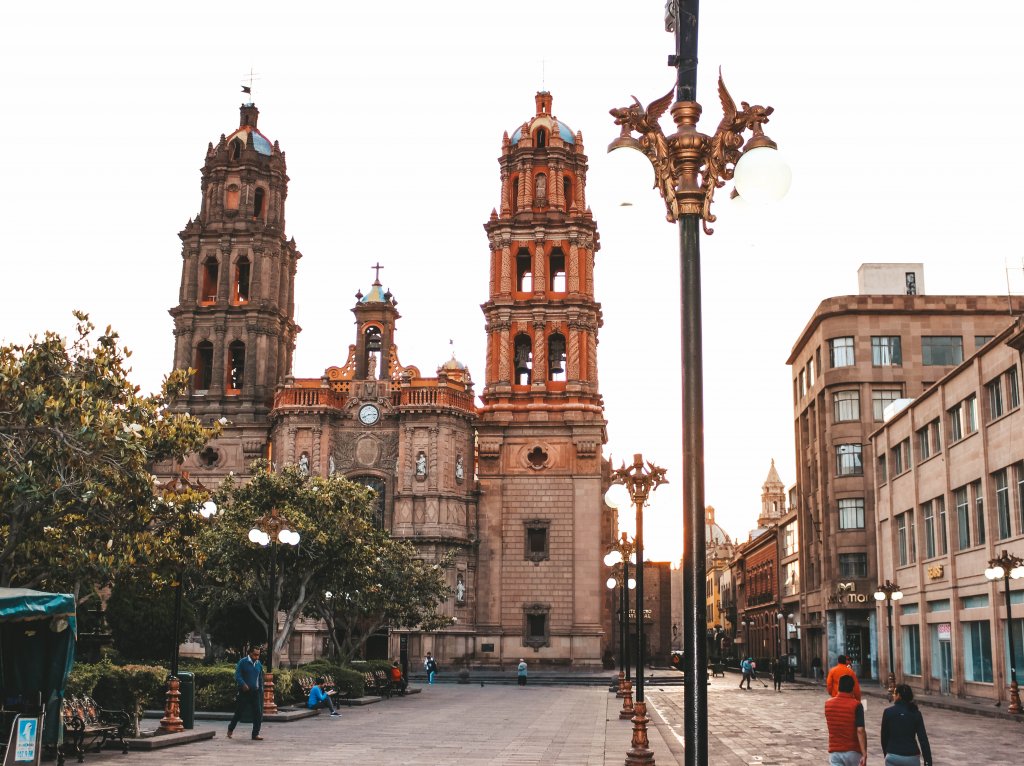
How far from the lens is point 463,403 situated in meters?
67.6

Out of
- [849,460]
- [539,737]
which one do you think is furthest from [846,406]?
[539,737]

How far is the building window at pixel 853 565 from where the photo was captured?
59531 millimetres

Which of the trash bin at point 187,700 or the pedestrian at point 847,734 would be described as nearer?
the pedestrian at point 847,734

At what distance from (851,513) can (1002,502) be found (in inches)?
876

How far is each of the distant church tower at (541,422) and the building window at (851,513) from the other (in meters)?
13.8

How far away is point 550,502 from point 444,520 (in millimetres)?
6596

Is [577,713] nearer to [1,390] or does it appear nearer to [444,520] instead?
[1,390]

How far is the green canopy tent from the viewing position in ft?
52.2

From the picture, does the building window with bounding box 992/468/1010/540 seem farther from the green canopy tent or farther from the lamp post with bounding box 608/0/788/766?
the lamp post with bounding box 608/0/788/766

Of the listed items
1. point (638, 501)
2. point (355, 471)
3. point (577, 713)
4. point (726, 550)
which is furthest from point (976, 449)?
point (726, 550)

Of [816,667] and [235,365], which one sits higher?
[235,365]

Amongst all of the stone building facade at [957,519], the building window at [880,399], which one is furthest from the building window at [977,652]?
the building window at [880,399]

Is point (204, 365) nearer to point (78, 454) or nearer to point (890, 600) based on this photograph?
point (890, 600)

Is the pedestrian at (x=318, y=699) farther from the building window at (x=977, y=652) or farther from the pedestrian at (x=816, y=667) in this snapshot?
the pedestrian at (x=816, y=667)
